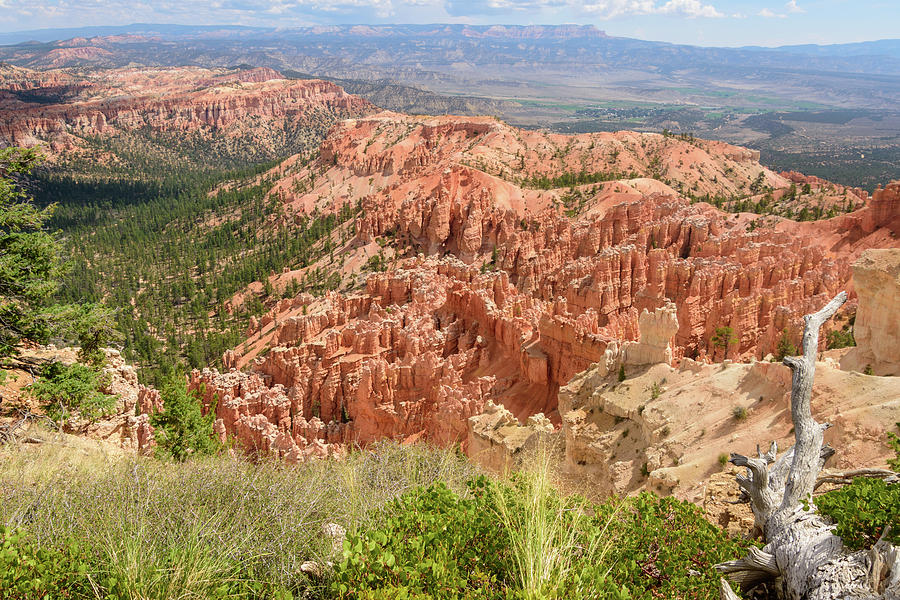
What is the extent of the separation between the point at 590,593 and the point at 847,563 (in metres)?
2.99

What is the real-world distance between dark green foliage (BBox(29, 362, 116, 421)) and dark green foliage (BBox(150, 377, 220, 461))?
5.74 m

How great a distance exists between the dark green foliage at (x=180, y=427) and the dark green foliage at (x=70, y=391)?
574 cm

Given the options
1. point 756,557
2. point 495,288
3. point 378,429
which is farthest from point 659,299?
point 756,557

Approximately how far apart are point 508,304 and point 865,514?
3138 centimetres

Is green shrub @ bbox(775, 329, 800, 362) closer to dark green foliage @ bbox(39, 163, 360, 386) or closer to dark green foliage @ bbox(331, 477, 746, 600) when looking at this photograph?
dark green foliage @ bbox(331, 477, 746, 600)

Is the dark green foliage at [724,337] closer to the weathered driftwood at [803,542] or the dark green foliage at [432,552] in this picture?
the weathered driftwood at [803,542]

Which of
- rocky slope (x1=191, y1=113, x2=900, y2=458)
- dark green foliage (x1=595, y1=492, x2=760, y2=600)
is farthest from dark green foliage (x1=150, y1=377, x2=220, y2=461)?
dark green foliage (x1=595, y1=492, x2=760, y2=600)

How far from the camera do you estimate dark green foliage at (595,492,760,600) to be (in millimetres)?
7930

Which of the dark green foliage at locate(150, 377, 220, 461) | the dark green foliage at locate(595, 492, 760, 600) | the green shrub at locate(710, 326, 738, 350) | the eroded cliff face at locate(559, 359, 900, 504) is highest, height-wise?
the dark green foliage at locate(595, 492, 760, 600)

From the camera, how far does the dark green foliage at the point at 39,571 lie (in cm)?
708

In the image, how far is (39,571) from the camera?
289 inches

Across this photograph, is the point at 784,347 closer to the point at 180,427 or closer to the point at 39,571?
the point at 180,427

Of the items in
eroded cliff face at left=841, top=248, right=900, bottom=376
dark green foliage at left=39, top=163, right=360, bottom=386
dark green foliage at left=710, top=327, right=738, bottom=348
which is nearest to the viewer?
eroded cliff face at left=841, top=248, right=900, bottom=376

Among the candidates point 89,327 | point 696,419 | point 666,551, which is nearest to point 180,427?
point 89,327
